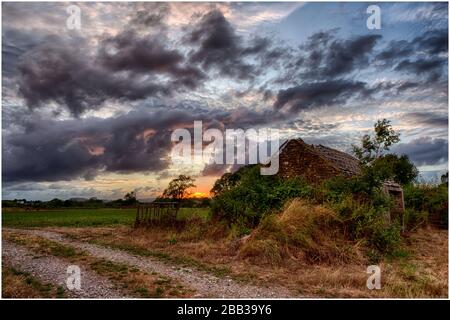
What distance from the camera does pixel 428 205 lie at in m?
23.2

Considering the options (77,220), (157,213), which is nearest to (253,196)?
(157,213)

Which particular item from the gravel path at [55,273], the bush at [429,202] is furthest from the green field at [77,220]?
the bush at [429,202]

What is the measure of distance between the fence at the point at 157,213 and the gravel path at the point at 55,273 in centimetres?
569

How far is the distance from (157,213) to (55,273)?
28.4 feet

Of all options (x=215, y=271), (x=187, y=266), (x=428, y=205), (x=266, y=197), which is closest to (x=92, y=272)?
(x=187, y=266)

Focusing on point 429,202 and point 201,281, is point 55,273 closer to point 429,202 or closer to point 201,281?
point 201,281

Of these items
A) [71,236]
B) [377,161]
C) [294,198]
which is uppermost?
[377,161]

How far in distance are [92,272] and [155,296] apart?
2873 millimetres

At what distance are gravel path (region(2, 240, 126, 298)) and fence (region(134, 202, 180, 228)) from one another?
18.7ft

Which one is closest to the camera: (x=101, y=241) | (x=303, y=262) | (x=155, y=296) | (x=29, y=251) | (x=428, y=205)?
(x=155, y=296)

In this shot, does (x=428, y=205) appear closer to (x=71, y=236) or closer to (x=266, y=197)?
(x=266, y=197)

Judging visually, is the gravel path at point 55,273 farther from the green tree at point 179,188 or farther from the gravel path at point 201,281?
the green tree at point 179,188

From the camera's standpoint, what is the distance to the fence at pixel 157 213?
1709 centimetres

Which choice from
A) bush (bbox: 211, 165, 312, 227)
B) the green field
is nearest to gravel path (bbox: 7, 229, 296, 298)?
bush (bbox: 211, 165, 312, 227)
